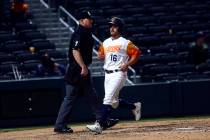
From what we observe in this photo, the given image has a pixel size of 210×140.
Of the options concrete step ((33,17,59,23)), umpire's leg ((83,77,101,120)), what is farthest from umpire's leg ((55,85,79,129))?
concrete step ((33,17,59,23))

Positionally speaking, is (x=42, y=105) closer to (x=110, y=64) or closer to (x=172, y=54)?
(x=110, y=64)

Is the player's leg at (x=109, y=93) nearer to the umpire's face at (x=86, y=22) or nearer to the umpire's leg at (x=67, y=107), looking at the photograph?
the umpire's leg at (x=67, y=107)

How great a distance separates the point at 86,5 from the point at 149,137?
13146 mm

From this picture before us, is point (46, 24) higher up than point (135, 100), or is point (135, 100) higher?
point (46, 24)

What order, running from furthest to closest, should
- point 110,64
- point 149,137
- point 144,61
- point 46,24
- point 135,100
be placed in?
point 46,24 → point 144,61 → point 135,100 → point 110,64 → point 149,137

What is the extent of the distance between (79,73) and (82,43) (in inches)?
19.7

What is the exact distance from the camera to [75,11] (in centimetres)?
2117

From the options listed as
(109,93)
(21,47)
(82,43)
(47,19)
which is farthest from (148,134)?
(47,19)

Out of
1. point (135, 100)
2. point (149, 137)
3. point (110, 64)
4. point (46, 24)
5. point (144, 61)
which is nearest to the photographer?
point (149, 137)

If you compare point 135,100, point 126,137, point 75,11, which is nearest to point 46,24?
point 75,11

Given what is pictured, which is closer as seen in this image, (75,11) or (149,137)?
(149,137)

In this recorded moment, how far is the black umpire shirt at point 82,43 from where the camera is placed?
10203mm

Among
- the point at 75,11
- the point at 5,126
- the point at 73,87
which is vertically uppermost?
the point at 75,11

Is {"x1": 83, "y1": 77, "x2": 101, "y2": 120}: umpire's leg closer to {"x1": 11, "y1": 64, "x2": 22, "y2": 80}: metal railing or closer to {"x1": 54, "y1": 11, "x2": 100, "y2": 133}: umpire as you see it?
{"x1": 54, "y1": 11, "x2": 100, "y2": 133}: umpire
